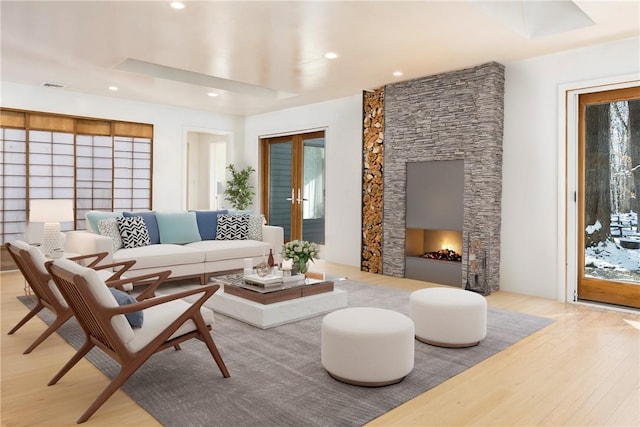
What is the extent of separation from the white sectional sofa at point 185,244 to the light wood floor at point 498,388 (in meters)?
1.33

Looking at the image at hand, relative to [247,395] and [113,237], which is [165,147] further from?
[247,395]

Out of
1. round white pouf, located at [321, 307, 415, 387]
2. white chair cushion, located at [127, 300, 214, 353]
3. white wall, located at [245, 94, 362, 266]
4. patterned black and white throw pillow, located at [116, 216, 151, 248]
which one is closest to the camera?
white chair cushion, located at [127, 300, 214, 353]

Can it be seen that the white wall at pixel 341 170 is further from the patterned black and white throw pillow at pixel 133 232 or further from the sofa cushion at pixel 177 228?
the patterned black and white throw pillow at pixel 133 232

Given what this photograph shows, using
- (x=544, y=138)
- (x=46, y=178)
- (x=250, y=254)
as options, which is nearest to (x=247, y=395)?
(x=250, y=254)

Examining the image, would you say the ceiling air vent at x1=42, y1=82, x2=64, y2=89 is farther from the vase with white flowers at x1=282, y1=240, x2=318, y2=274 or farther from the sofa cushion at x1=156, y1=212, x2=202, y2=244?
the vase with white flowers at x1=282, y1=240, x2=318, y2=274

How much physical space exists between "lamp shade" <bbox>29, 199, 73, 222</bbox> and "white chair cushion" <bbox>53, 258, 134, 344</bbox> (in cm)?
314

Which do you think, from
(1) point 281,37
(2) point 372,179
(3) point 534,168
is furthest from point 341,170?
(1) point 281,37

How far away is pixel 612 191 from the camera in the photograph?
178 inches

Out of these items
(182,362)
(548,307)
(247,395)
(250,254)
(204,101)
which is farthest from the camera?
(204,101)

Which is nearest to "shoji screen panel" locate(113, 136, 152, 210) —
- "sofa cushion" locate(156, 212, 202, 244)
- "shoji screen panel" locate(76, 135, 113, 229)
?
"shoji screen panel" locate(76, 135, 113, 229)

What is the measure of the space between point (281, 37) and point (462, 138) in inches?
94.2

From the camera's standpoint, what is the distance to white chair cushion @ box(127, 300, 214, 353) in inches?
94.8

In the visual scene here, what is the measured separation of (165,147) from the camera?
Answer: 309 inches

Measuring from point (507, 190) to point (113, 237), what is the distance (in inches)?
176
